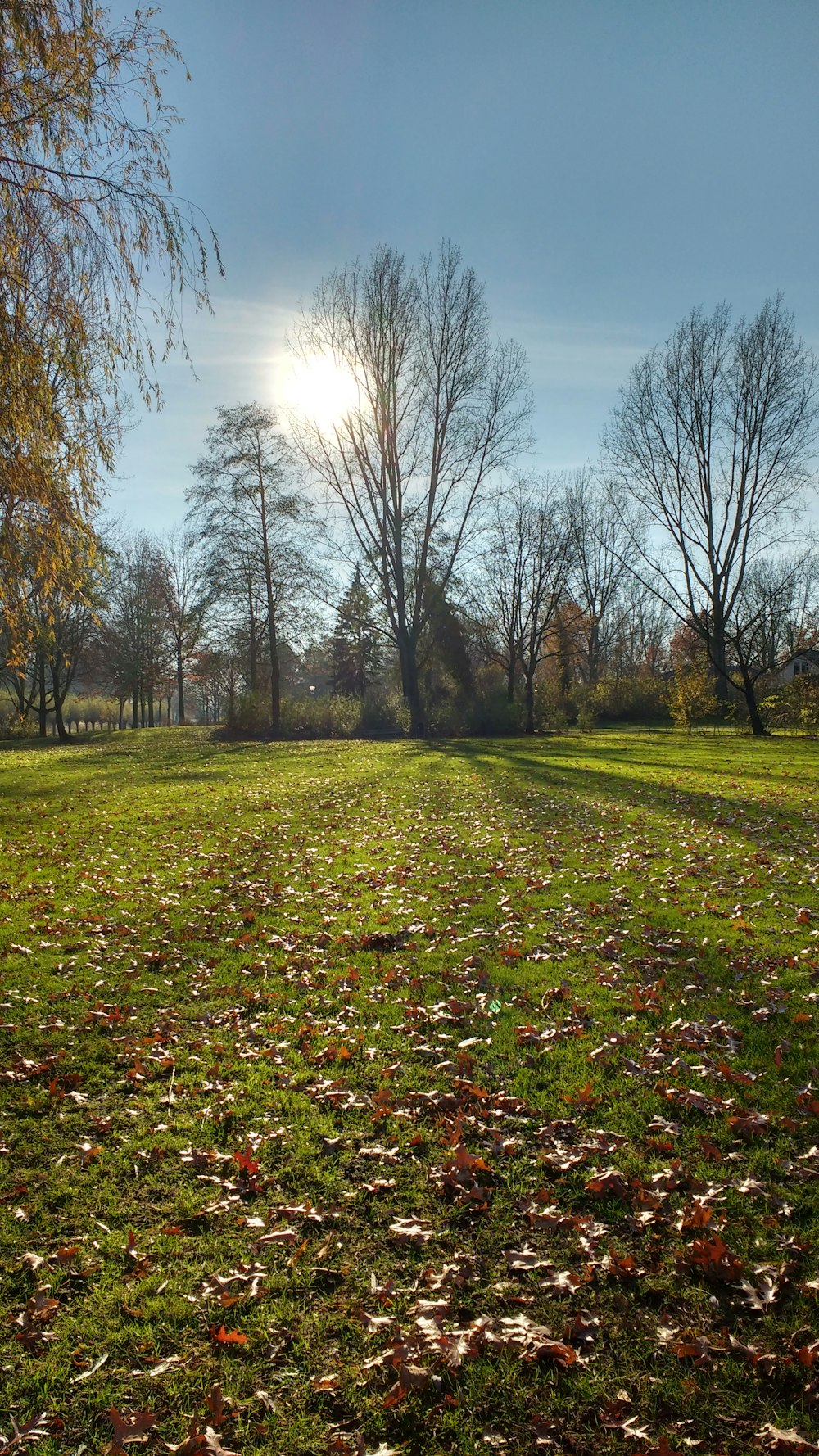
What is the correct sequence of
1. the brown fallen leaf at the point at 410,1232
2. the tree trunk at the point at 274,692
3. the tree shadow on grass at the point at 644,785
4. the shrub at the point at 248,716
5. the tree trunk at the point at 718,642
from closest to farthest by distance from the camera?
the brown fallen leaf at the point at 410,1232, the tree shadow on grass at the point at 644,785, the shrub at the point at 248,716, the tree trunk at the point at 274,692, the tree trunk at the point at 718,642

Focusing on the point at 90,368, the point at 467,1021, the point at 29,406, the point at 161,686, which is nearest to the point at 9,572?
the point at 29,406

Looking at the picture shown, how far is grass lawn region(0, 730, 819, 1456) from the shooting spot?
2537mm

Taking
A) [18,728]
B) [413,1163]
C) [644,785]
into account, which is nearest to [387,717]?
[18,728]

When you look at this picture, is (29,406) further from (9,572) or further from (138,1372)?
(138,1372)

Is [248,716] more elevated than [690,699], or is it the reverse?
[690,699]

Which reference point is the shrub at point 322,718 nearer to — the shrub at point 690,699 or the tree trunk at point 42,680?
the tree trunk at point 42,680

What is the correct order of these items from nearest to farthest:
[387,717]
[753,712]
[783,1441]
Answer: [783,1441]
[753,712]
[387,717]

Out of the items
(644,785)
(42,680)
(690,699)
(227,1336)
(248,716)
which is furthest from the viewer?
(42,680)

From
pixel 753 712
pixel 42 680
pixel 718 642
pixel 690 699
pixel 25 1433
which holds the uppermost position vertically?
pixel 718 642

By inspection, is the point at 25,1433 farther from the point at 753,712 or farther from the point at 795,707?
the point at 753,712

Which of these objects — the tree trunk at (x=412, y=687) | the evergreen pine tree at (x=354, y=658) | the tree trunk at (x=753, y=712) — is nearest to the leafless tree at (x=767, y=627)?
the tree trunk at (x=753, y=712)

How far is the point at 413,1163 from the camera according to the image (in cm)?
377

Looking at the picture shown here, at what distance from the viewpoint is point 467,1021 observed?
5.23 meters

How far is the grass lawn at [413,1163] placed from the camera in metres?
2.54
